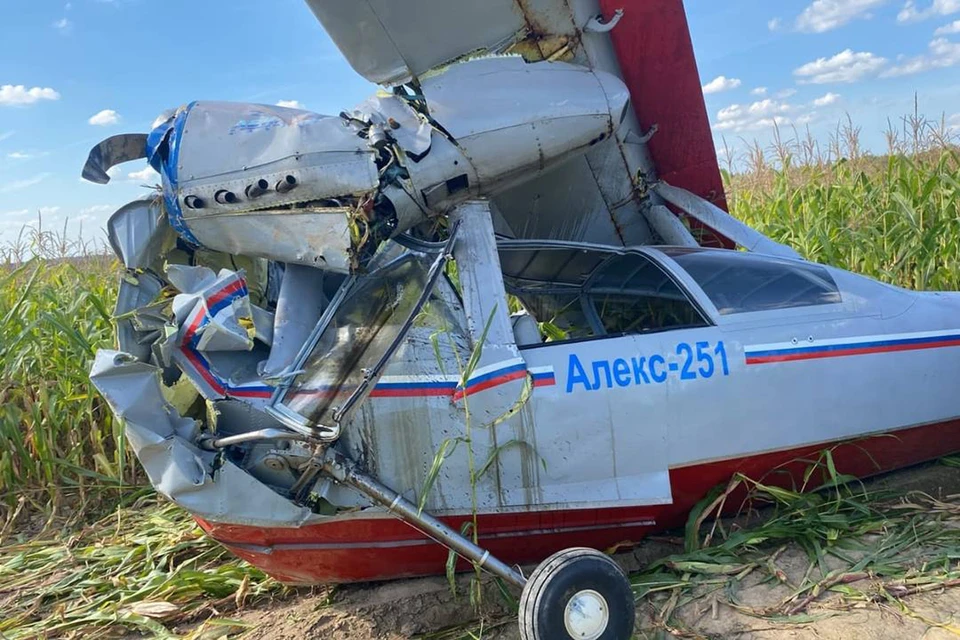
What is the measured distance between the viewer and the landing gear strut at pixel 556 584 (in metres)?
2.73

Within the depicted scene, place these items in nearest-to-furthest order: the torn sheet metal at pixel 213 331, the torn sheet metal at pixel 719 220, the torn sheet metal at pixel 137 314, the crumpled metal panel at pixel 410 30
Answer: the torn sheet metal at pixel 213 331
the torn sheet metal at pixel 137 314
the crumpled metal panel at pixel 410 30
the torn sheet metal at pixel 719 220

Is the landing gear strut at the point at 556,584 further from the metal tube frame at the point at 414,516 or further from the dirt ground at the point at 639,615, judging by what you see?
the dirt ground at the point at 639,615

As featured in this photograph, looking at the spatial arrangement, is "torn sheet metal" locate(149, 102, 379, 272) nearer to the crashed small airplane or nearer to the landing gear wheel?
the crashed small airplane

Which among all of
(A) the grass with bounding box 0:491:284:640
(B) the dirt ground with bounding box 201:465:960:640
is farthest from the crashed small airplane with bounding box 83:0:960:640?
(A) the grass with bounding box 0:491:284:640

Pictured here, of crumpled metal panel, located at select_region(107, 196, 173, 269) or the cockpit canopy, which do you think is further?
the cockpit canopy

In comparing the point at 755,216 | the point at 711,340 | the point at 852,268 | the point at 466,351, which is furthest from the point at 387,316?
the point at 755,216

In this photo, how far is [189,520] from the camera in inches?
169

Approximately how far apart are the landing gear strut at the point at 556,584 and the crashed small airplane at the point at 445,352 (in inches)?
0.4

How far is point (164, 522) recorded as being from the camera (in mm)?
4328

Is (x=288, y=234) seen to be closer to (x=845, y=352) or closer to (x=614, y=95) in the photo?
(x=614, y=95)

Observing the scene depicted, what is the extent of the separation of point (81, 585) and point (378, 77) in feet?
9.81

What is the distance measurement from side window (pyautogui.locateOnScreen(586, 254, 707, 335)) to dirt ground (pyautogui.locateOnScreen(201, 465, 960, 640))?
1.20 m

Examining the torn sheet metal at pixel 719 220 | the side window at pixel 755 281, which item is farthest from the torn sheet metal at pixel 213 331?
the torn sheet metal at pixel 719 220

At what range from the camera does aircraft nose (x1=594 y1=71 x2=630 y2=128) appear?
369 cm
